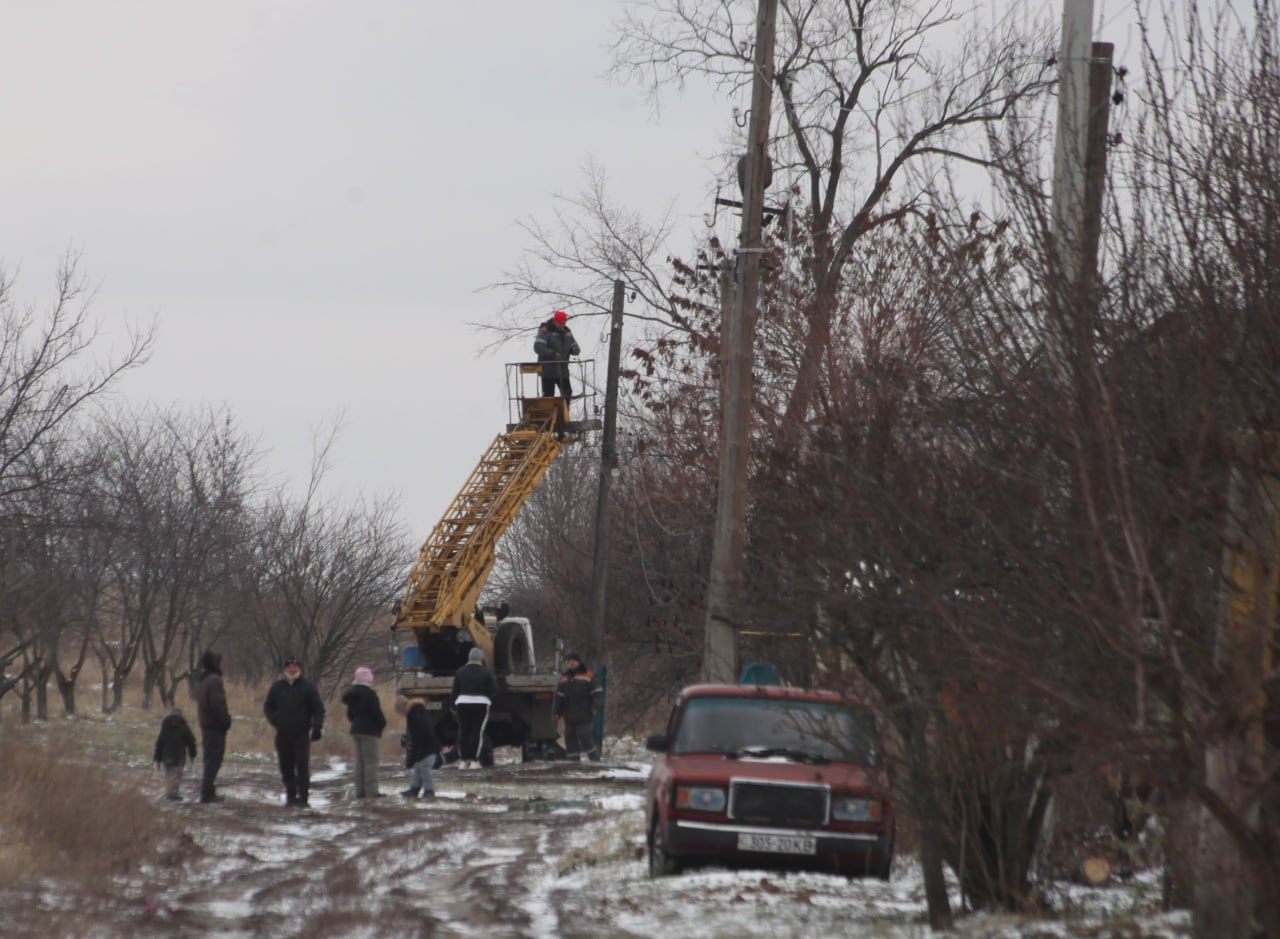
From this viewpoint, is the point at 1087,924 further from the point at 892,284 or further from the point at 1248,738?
the point at 892,284

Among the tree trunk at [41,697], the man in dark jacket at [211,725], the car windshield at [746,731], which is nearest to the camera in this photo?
the car windshield at [746,731]

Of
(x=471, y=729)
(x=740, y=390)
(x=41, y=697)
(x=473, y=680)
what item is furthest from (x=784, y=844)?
(x=41, y=697)

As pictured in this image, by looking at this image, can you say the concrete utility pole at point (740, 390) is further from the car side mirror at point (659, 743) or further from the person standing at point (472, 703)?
the person standing at point (472, 703)

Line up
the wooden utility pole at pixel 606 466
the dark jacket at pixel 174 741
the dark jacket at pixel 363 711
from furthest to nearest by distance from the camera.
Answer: the wooden utility pole at pixel 606 466
the dark jacket at pixel 363 711
the dark jacket at pixel 174 741

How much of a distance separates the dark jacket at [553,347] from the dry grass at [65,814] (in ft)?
54.0

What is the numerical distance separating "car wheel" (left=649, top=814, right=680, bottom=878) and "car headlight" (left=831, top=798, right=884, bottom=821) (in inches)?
47.1

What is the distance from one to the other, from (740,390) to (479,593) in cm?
1350

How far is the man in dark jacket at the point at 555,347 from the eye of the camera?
Result: 30.5 meters

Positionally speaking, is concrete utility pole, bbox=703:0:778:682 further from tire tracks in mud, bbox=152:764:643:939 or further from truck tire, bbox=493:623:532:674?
truck tire, bbox=493:623:532:674

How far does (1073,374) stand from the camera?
262 inches

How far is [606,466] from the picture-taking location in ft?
109

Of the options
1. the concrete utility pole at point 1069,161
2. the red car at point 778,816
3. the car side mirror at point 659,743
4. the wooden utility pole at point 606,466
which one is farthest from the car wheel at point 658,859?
the wooden utility pole at point 606,466

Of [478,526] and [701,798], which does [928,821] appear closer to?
[701,798]

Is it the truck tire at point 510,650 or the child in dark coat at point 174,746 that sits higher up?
the truck tire at point 510,650
